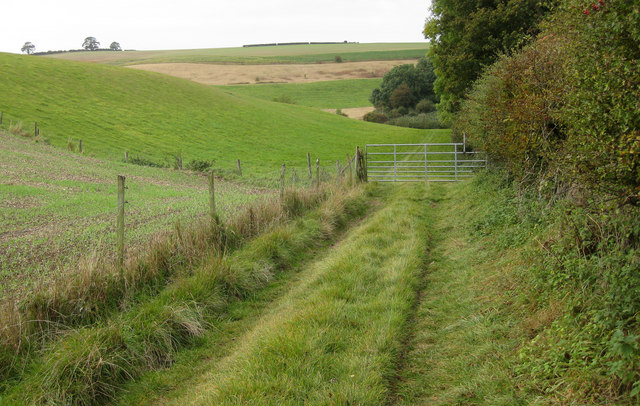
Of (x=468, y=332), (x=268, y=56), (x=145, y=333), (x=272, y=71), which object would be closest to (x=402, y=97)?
(x=272, y=71)

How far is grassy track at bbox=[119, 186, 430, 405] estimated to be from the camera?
16.2 ft

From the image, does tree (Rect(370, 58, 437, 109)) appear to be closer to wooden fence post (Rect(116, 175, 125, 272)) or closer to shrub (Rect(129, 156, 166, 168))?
shrub (Rect(129, 156, 166, 168))

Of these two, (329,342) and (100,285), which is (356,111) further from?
(329,342)

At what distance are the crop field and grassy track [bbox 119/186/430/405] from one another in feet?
10.3

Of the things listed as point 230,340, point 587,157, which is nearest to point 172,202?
point 230,340

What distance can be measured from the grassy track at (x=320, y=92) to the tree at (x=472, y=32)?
51.9 meters

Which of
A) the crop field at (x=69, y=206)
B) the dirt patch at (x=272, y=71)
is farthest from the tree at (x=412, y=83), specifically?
the crop field at (x=69, y=206)

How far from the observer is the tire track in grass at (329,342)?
492cm

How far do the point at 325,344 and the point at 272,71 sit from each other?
337 feet

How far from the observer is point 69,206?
1399 cm

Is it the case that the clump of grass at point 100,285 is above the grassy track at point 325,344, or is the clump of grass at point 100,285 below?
above

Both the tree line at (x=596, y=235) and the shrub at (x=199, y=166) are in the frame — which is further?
the shrub at (x=199, y=166)

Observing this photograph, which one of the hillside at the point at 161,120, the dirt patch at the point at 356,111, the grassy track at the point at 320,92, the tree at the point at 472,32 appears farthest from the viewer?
the grassy track at the point at 320,92

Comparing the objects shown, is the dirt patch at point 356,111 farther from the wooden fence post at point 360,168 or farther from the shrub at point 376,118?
the wooden fence post at point 360,168
